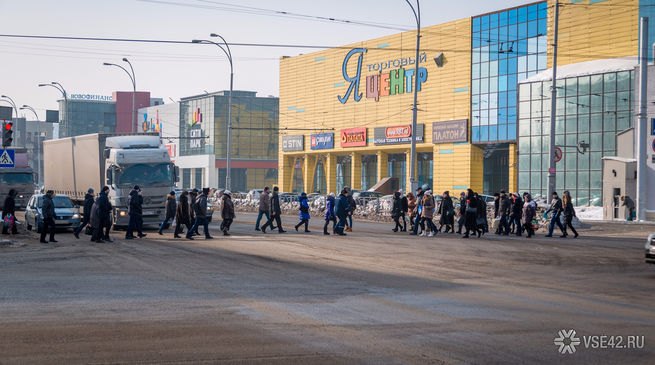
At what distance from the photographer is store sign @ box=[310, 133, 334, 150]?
267ft

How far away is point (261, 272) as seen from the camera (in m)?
14.5

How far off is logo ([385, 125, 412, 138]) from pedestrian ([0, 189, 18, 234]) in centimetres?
4809

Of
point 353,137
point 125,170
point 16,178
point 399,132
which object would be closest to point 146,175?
point 125,170

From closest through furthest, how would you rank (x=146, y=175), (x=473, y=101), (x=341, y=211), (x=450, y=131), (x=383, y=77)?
(x=341, y=211)
(x=146, y=175)
(x=473, y=101)
(x=450, y=131)
(x=383, y=77)

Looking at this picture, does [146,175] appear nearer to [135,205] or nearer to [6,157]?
[135,205]

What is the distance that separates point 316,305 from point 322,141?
72426 mm

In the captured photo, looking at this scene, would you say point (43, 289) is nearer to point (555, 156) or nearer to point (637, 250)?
point (637, 250)

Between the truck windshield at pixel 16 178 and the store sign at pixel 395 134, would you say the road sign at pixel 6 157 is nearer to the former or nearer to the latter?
the truck windshield at pixel 16 178

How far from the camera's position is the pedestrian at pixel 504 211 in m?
27.3

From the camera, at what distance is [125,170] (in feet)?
89.5

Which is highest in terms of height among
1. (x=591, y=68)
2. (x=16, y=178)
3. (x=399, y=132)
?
(x=591, y=68)

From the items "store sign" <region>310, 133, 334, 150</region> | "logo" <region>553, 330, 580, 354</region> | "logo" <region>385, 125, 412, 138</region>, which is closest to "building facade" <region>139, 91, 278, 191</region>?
"store sign" <region>310, 133, 334, 150</region>

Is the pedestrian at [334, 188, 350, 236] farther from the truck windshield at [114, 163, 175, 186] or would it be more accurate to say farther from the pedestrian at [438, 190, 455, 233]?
the truck windshield at [114, 163, 175, 186]

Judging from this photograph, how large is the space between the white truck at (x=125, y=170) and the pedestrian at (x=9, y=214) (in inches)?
140
